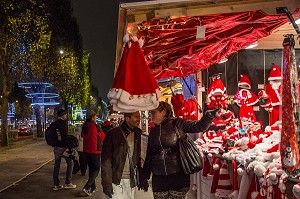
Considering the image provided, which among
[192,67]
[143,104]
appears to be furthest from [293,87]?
[192,67]

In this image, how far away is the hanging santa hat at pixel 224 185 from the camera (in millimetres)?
5754

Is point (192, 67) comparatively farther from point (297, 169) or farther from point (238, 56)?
point (297, 169)

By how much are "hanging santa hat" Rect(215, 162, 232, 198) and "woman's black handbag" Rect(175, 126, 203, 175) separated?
3.97 feet

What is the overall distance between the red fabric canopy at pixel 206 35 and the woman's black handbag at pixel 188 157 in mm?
1651

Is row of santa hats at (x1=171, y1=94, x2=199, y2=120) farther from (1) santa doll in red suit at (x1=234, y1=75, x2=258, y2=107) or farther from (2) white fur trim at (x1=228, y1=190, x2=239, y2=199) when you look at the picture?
(2) white fur trim at (x1=228, y1=190, x2=239, y2=199)

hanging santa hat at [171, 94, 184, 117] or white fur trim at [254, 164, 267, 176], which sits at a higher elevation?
hanging santa hat at [171, 94, 184, 117]

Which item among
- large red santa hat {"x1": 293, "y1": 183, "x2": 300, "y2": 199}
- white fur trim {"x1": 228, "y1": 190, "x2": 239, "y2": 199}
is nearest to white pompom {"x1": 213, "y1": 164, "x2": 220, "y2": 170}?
white fur trim {"x1": 228, "y1": 190, "x2": 239, "y2": 199}

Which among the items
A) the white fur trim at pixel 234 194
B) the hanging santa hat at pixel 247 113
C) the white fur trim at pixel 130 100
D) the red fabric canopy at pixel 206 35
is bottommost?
the white fur trim at pixel 234 194

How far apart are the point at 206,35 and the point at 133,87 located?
2206 mm

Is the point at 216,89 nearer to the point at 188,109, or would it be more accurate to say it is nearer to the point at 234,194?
the point at 188,109

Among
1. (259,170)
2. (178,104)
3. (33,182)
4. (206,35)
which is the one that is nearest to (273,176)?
(259,170)

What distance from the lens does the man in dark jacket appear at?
193 inches

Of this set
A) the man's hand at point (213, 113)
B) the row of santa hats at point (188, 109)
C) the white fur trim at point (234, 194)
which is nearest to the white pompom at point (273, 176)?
the man's hand at point (213, 113)

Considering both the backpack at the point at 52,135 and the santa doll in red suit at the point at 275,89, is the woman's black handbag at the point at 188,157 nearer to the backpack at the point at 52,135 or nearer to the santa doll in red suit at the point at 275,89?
the santa doll in red suit at the point at 275,89
